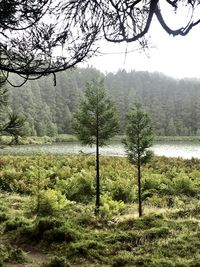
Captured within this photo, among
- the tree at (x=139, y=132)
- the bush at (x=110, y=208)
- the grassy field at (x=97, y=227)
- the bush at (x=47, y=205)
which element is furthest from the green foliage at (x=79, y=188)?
the bush at (x=47, y=205)

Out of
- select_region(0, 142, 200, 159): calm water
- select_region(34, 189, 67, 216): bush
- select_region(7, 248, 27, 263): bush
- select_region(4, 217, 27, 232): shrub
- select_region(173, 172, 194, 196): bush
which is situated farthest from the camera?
select_region(0, 142, 200, 159): calm water

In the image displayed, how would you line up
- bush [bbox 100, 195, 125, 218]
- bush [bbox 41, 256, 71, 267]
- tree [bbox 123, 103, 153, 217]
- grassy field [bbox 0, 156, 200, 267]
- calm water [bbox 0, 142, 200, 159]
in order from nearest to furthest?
bush [bbox 41, 256, 71, 267], grassy field [bbox 0, 156, 200, 267], bush [bbox 100, 195, 125, 218], tree [bbox 123, 103, 153, 217], calm water [bbox 0, 142, 200, 159]

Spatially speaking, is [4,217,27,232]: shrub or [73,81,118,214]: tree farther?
[73,81,118,214]: tree

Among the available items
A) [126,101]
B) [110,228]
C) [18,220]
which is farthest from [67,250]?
[126,101]

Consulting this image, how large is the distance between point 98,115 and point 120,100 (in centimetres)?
8704

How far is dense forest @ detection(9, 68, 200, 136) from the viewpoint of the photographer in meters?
88.9

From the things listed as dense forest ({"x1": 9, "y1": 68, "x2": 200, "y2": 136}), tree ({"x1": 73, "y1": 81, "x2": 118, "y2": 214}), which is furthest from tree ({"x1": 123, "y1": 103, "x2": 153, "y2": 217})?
dense forest ({"x1": 9, "y1": 68, "x2": 200, "y2": 136})

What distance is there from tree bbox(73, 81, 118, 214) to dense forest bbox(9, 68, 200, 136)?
186ft

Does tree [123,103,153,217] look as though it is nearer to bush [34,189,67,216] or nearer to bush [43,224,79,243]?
bush [34,189,67,216]

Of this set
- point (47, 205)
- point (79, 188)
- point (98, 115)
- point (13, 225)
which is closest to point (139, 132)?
point (98, 115)

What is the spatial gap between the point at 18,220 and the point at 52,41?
7.94 m

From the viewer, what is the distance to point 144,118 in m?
19.1

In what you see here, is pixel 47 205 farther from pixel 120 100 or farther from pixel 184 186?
pixel 120 100

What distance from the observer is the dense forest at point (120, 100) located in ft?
292
